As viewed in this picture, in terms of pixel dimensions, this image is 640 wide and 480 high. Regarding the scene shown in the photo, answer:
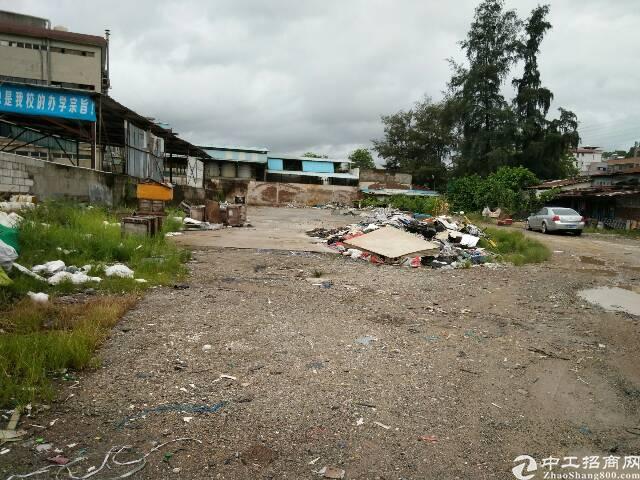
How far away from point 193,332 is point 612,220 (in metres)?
24.6

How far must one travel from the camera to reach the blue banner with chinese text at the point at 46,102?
12.0 meters

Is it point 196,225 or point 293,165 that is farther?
point 293,165

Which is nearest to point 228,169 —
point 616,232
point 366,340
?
point 616,232

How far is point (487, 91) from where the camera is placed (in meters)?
34.7

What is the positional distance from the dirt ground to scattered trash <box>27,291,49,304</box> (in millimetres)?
966

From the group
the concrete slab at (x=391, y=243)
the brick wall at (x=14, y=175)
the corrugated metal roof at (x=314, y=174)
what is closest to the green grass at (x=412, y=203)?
the corrugated metal roof at (x=314, y=174)

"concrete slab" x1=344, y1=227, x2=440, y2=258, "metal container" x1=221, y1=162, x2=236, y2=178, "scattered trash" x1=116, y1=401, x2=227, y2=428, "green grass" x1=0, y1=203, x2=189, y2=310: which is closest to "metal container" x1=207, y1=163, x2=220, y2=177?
"metal container" x1=221, y1=162, x2=236, y2=178

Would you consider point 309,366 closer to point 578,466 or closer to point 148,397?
point 148,397

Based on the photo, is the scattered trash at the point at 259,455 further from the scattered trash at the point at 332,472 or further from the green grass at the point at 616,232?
the green grass at the point at 616,232

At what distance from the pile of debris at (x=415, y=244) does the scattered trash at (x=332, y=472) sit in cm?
715

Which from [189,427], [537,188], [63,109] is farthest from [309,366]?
[537,188]

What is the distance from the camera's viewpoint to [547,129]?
110 ft

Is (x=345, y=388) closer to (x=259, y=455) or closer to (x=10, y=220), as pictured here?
(x=259, y=455)

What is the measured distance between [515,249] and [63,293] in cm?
1078
